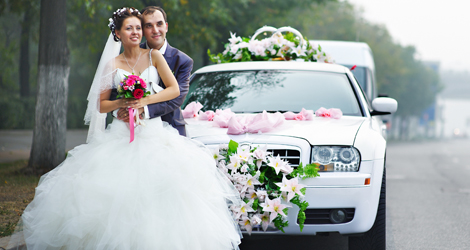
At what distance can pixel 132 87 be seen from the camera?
3594 mm

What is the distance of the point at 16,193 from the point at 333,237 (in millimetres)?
3957

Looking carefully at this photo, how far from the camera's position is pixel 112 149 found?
3.70m

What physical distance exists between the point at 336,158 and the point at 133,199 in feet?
5.28

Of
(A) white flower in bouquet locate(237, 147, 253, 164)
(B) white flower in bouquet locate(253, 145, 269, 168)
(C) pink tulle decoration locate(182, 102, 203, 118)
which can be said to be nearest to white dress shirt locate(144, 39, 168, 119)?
(A) white flower in bouquet locate(237, 147, 253, 164)

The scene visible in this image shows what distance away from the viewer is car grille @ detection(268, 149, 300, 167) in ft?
13.8

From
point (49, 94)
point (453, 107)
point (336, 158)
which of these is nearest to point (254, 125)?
point (336, 158)

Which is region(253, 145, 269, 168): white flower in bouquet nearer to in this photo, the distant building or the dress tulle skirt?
the dress tulle skirt

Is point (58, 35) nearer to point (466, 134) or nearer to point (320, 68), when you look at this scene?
point (320, 68)

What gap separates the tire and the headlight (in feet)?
1.71

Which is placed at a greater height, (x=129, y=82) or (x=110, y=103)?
(x=129, y=82)

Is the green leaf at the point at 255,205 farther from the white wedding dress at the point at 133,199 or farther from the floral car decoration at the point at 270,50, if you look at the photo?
the floral car decoration at the point at 270,50

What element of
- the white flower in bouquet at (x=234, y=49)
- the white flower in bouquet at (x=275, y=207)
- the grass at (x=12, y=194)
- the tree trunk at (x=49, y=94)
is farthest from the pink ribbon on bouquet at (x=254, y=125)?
the tree trunk at (x=49, y=94)

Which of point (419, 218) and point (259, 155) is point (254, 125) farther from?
point (419, 218)

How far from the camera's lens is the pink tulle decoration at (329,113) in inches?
200
